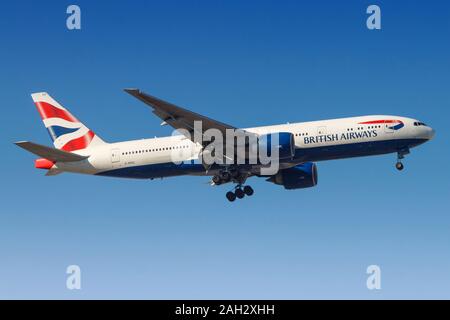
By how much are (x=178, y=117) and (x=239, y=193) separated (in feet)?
24.5

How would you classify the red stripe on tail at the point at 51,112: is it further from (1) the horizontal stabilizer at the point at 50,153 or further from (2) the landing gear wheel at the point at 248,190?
(2) the landing gear wheel at the point at 248,190

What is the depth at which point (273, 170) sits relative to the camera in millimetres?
47844

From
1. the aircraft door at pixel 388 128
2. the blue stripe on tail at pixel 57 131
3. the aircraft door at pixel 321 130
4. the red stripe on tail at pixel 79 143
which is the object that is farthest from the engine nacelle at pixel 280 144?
the blue stripe on tail at pixel 57 131

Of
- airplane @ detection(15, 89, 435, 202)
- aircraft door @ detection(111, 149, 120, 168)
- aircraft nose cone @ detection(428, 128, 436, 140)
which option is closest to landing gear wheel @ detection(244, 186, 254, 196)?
airplane @ detection(15, 89, 435, 202)

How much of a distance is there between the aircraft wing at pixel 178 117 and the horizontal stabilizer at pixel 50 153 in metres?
8.00

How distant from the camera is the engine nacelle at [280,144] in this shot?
43.8 m

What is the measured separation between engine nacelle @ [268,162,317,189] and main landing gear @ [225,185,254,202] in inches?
145

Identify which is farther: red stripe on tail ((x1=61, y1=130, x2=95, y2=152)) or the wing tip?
red stripe on tail ((x1=61, y1=130, x2=95, y2=152))

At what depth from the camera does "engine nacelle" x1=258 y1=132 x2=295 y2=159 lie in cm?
4381

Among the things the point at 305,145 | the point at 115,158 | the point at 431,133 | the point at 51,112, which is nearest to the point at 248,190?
the point at 305,145

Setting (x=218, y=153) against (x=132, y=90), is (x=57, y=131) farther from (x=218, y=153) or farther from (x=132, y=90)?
(x=132, y=90)

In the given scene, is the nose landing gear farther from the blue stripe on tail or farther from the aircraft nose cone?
the blue stripe on tail
